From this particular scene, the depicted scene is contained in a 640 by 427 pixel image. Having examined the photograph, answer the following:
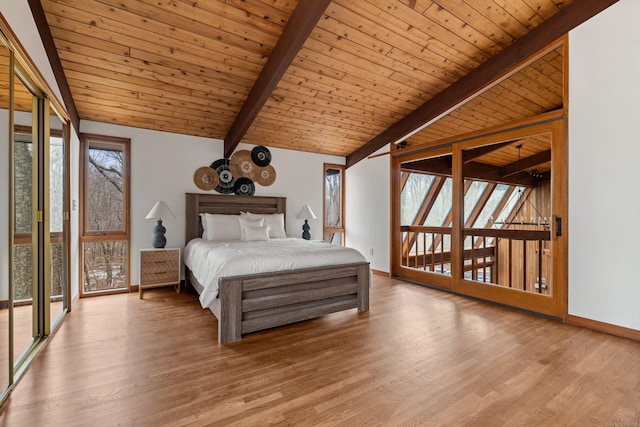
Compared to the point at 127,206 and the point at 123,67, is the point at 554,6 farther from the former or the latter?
the point at 127,206

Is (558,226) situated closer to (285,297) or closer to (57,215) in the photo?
(285,297)

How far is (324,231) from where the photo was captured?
5883 mm

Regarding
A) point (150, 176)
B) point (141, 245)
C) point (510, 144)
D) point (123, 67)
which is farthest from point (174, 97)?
point (510, 144)

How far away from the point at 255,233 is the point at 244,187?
1083mm

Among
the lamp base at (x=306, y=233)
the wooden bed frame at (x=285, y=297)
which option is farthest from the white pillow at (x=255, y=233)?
the wooden bed frame at (x=285, y=297)

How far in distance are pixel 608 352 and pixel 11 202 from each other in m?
4.49

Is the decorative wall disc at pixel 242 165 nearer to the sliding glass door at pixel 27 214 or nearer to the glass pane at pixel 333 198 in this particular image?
the glass pane at pixel 333 198

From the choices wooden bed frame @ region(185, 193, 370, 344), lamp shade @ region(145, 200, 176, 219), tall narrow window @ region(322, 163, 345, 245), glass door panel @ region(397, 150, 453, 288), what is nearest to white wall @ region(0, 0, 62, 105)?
lamp shade @ region(145, 200, 176, 219)

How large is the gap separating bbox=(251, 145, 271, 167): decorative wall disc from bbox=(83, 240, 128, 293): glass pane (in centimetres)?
234

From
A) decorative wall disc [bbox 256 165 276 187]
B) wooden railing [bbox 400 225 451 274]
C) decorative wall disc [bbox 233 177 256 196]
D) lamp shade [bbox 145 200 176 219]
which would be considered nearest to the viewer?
lamp shade [bbox 145 200 176 219]

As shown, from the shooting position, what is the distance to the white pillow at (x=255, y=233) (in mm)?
4188

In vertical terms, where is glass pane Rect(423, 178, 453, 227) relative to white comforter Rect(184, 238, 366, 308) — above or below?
above

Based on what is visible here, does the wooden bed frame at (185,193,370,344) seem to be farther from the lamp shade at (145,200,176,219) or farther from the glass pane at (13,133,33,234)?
the lamp shade at (145,200,176,219)

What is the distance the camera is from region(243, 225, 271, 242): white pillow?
13.7ft
